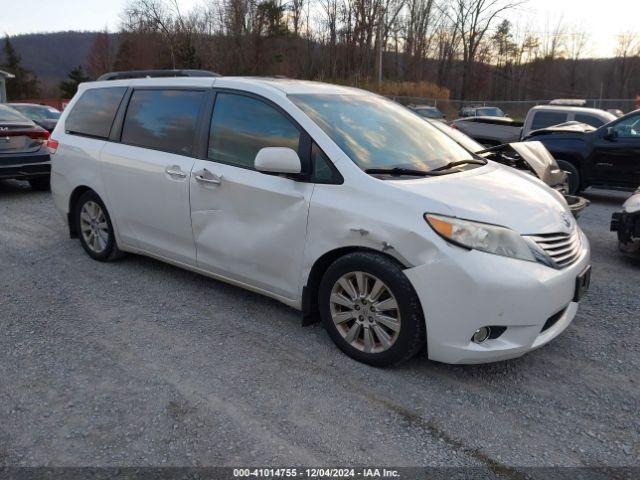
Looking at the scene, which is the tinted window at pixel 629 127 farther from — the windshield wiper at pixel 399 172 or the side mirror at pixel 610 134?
the windshield wiper at pixel 399 172

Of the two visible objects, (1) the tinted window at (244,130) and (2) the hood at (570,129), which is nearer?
(1) the tinted window at (244,130)

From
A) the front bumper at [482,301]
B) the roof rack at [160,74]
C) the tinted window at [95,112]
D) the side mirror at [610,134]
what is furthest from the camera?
the side mirror at [610,134]

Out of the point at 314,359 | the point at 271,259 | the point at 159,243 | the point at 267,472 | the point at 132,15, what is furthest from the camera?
the point at 132,15

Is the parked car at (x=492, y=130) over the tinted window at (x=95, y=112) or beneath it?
beneath

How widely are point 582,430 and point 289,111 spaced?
102 inches

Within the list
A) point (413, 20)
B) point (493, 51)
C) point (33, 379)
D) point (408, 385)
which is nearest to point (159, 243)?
point (33, 379)

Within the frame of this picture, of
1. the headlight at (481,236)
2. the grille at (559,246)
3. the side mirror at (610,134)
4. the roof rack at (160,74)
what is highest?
the roof rack at (160,74)

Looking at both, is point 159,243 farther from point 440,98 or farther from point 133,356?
point 440,98

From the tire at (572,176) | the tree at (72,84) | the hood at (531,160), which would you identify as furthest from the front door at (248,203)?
the tree at (72,84)

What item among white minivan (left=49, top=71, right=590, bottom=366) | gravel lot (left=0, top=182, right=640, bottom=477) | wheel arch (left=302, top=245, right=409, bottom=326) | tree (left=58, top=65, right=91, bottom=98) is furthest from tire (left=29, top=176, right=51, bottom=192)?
tree (left=58, top=65, right=91, bottom=98)

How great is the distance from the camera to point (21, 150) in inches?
349

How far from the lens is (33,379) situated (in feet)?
10.8

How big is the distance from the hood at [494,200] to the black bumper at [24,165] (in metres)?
7.53

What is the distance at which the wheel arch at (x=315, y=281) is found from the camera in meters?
3.48
